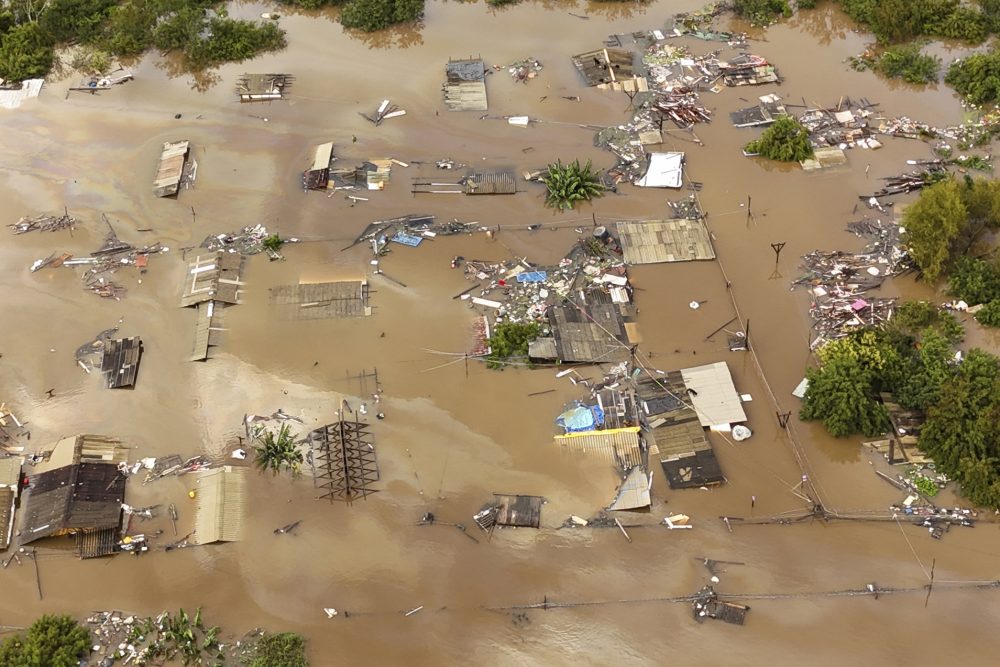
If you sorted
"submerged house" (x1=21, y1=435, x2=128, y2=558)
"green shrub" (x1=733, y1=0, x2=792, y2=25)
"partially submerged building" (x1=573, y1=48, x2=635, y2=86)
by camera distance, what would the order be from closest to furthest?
1. "submerged house" (x1=21, y1=435, x2=128, y2=558)
2. "partially submerged building" (x1=573, y1=48, x2=635, y2=86)
3. "green shrub" (x1=733, y1=0, x2=792, y2=25)

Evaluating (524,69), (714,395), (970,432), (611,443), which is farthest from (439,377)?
(524,69)

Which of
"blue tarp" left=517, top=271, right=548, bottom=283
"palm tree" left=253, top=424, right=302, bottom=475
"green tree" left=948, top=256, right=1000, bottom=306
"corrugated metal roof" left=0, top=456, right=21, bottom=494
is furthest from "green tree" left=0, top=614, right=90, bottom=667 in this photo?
"green tree" left=948, top=256, right=1000, bottom=306

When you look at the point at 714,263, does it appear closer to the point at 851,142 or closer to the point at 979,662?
the point at 851,142

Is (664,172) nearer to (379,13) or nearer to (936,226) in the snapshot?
(936,226)

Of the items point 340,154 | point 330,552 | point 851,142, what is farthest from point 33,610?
point 851,142

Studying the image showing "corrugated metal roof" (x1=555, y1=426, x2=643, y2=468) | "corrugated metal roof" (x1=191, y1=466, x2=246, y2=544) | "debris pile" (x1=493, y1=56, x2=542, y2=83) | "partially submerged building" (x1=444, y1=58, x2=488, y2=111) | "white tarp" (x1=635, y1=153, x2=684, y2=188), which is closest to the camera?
"corrugated metal roof" (x1=191, y1=466, x2=246, y2=544)

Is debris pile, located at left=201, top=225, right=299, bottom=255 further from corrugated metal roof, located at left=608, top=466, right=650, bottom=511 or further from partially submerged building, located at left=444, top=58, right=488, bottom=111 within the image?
corrugated metal roof, located at left=608, top=466, right=650, bottom=511
